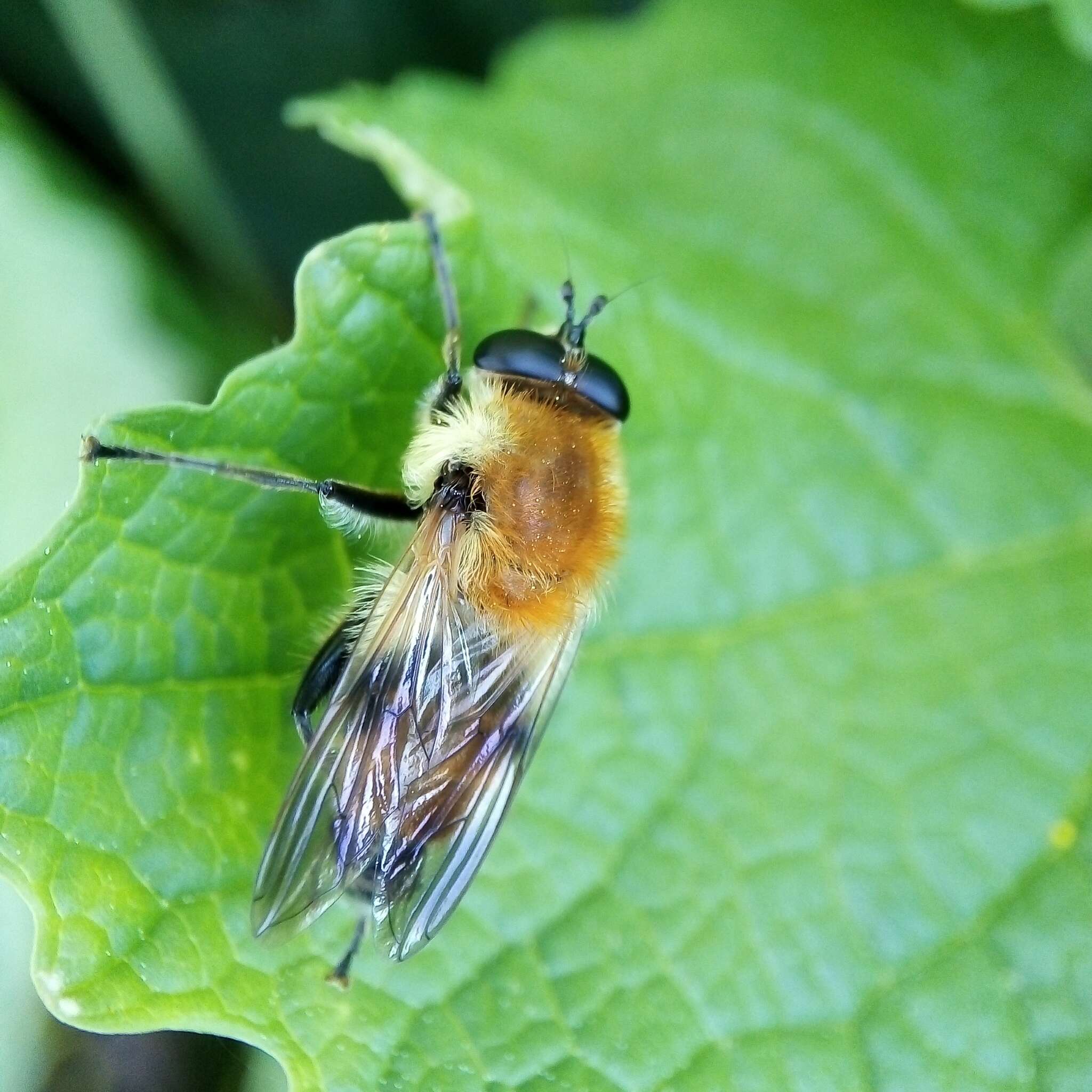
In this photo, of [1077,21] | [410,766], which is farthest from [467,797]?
[1077,21]

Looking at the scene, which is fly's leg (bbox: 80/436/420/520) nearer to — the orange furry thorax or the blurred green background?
the orange furry thorax

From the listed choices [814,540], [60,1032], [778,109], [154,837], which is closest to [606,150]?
[778,109]

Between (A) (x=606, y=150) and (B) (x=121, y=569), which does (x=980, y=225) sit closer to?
(A) (x=606, y=150)

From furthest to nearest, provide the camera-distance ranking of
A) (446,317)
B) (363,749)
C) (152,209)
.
Answer: 1. (152,209)
2. (446,317)
3. (363,749)

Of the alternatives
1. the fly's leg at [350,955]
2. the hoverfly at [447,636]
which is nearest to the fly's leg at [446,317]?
the hoverfly at [447,636]

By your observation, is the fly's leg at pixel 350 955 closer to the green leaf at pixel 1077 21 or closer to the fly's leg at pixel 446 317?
the fly's leg at pixel 446 317

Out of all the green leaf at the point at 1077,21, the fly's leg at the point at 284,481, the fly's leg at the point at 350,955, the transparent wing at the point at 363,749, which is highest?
the green leaf at the point at 1077,21

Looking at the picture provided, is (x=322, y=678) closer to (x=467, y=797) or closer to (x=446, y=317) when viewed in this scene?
(x=467, y=797)
